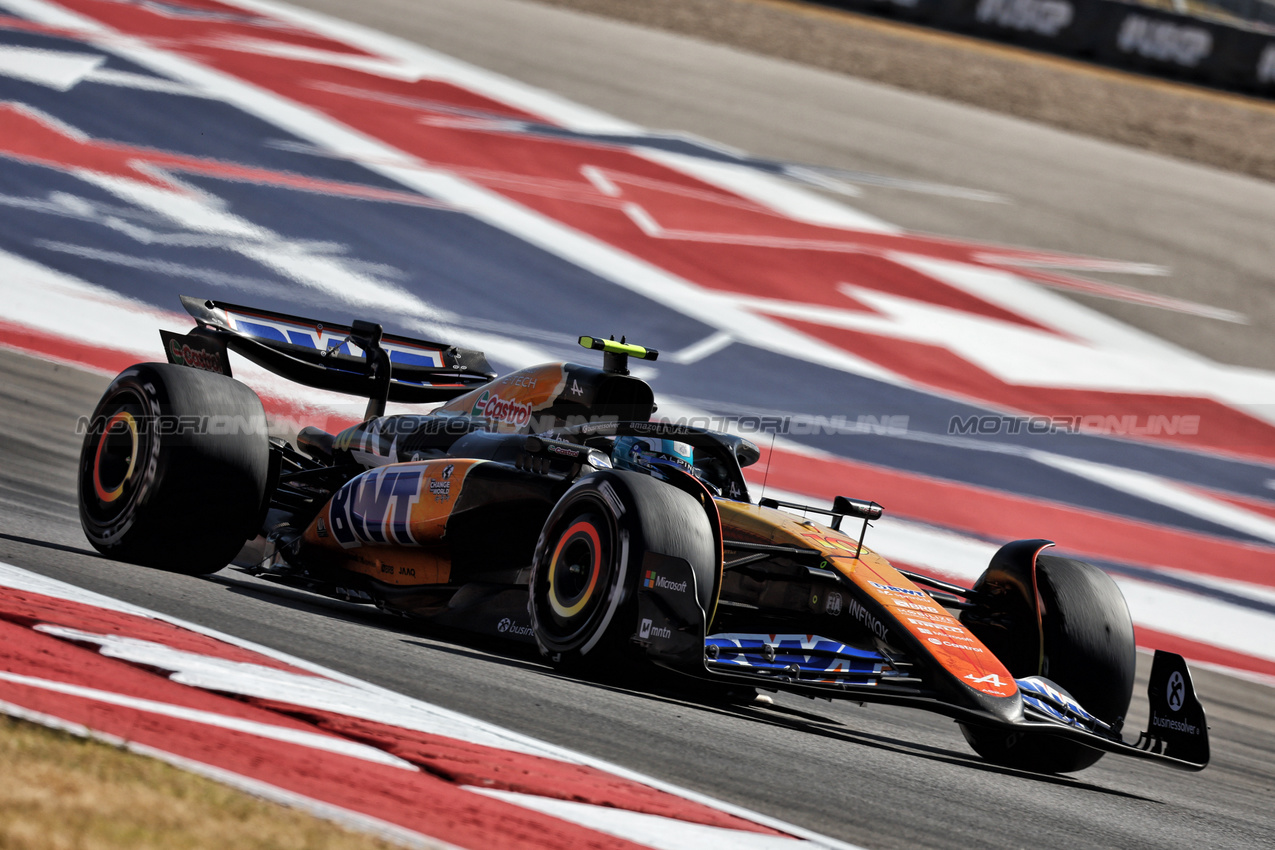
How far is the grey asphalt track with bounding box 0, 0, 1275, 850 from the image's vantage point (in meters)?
3.94

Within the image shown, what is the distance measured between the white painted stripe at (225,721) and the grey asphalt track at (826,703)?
70cm

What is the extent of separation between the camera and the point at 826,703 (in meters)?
6.67

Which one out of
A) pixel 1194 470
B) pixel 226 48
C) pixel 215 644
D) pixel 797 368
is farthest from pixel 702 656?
pixel 226 48

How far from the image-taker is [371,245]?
1354cm

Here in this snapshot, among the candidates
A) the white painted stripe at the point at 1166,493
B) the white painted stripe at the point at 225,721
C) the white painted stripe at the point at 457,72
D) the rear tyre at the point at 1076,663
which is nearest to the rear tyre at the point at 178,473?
the white painted stripe at the point at 225,721

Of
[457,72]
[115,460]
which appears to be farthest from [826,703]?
[457,72]

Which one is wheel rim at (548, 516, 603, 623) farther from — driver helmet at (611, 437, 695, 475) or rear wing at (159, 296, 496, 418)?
rear wing at (159, 296, 496, 418)

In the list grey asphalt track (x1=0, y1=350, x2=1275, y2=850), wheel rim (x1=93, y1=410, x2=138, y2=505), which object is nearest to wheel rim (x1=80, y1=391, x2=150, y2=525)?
wheel rim (x1=93, y1=410, x2=138, y2=505)

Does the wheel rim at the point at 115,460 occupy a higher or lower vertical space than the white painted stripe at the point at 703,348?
lower

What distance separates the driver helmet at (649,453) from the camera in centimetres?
583

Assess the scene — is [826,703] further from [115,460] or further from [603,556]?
[115,460]

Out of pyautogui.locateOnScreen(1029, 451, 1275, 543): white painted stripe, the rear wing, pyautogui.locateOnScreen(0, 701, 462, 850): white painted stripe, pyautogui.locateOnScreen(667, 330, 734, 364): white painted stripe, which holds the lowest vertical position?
pyautogui.locateOnScreen(0, 701, 462, 850): white painted stripe

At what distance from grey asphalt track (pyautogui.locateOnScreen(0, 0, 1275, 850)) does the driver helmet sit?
0.94 metres

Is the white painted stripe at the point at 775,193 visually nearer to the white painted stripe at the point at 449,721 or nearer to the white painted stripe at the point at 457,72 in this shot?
the white painted stripe at the point at 457,72
